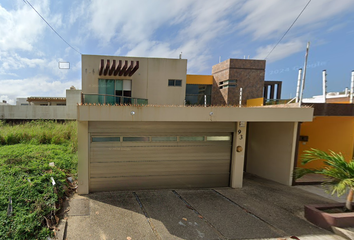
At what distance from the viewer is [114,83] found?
1200 cm

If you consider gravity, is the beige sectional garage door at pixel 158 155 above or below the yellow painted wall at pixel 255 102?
below

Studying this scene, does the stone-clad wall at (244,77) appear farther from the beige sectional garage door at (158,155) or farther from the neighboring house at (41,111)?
the neighboring house at (41,111)

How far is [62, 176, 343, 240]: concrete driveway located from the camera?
3613mm

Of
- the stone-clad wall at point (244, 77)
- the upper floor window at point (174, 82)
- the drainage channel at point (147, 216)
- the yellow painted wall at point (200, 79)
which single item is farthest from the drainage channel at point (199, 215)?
the yellow painted wall at point (200, 79)

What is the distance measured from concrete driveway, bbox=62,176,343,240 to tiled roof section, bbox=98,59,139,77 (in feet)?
25.8

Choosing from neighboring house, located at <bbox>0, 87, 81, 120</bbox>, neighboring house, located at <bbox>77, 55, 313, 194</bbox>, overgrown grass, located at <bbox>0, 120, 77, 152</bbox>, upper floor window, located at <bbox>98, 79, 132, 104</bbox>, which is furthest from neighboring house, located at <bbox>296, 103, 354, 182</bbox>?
neighboring house, located at <bbox>0, 87, 81, 120</bbox>

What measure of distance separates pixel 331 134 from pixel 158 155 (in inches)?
309

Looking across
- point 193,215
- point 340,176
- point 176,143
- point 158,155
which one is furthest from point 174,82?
point 340,176

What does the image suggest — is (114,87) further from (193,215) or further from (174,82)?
(193,215)

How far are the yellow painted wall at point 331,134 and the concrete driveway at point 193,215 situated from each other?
3301 mm

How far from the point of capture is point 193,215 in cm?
430

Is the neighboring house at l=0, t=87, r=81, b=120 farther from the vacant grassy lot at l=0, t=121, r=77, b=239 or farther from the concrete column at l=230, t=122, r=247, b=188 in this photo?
the concrete column at l=230, t=122, r=247, b=188

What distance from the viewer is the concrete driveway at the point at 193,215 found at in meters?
3.61

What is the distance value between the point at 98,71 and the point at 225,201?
1113 centimetres
